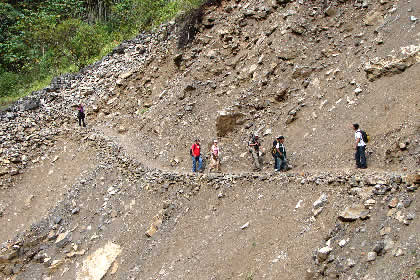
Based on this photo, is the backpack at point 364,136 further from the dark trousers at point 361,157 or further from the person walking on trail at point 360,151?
the dark trousers at point 361,157

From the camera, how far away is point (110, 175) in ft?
61.4

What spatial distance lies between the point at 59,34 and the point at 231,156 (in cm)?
2024

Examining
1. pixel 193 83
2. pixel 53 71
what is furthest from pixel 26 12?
pixel 193 83

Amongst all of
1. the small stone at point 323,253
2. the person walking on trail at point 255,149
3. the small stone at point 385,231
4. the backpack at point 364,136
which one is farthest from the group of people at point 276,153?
the small stone at point 385,231

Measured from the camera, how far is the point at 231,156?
16.7m

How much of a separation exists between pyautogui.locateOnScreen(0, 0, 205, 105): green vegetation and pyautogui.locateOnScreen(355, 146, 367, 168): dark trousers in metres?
15.7

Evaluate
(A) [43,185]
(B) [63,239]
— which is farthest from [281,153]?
(A) [43,185]

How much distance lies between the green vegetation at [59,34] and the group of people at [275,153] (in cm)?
1195

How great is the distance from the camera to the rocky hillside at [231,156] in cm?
1051

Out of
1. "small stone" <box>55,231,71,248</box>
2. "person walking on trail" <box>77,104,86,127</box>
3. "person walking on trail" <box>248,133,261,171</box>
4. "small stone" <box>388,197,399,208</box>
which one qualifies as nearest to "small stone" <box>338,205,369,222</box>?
"small stone" <box>388,197,399,208</box>

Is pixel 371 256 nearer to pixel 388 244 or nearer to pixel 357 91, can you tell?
pixel 388 244

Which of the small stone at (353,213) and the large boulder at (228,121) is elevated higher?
the large boulder at (228,121)

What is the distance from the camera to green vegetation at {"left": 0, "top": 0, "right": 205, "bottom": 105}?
3062 cm

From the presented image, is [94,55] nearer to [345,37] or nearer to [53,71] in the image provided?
[53,71]
